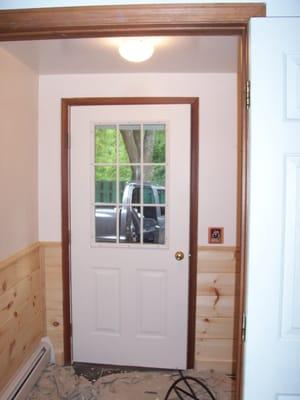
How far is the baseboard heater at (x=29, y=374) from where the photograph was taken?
5.71 feet

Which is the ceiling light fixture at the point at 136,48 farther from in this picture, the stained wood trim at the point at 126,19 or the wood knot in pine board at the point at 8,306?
Answer: the wood knot in pine board at the point at 8,306

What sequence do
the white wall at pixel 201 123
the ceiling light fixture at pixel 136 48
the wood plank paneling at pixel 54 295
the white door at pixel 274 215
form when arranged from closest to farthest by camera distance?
the white door at pixel 274 215
the ceiling light fixture at pixel 136 48
the white wall at pixel 201 123
the wood plank paneling at pixel 54 295

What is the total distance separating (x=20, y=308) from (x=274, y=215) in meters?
1.72

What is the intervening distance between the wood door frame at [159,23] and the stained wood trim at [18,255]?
1239mm

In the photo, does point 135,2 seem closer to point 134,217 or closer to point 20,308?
point 134,217

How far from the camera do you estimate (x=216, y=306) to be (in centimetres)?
212

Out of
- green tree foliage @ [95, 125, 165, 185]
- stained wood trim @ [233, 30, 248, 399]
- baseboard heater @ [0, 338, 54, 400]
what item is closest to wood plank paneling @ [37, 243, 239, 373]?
baseboard heater @ [0, 338, 54, 400]

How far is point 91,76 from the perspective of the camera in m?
2.07

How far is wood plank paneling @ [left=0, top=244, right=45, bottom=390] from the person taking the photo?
5.63 feet

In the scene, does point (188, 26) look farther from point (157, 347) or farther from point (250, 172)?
point (157, 347)

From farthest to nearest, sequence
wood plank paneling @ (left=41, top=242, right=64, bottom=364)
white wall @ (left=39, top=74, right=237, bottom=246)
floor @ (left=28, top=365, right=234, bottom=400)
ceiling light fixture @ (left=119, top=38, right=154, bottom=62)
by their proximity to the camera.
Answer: wood plank paneling @ (left=41, top=242, right=64, bottom=364) < white wall @ (left=39, top=74, right=237, bottom=246) < floor @ (left=28, top=365, right=234, bottom=400) < ceiling light fixture @ (left=119, top=38, right=154, bottom=62)

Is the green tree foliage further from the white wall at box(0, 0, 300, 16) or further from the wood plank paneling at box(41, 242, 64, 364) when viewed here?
the white wall at box(0, 0, 300, 16)

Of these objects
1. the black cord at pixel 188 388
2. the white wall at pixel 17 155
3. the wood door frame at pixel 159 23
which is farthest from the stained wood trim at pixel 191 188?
the wood door frame at pixel 159 23

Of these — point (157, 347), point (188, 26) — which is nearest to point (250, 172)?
point (188, 26)
